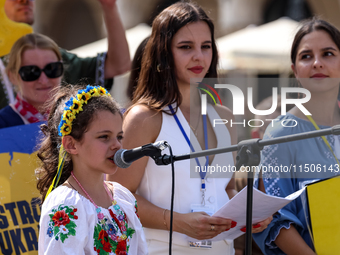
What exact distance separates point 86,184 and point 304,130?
1.21 m

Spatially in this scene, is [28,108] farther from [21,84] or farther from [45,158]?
[45,158]

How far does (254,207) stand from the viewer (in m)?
1.88

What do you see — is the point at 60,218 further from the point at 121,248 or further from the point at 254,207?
the point at 254,207

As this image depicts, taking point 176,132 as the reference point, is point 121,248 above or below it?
below

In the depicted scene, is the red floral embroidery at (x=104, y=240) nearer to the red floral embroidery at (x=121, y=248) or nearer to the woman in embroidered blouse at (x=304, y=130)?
the red floral embroidery at (x=121, y=248)

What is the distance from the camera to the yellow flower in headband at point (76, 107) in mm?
1895

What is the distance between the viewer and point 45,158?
2.10 meters

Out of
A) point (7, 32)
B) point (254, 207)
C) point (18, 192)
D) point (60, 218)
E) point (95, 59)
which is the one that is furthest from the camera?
point (95, 59)

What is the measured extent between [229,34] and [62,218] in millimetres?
7011

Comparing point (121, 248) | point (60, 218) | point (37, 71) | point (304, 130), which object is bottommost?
point (121, 248)

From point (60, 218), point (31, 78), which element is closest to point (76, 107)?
point (60, 218)

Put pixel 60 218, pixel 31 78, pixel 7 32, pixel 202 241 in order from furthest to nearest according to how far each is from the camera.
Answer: pixel 7 32 < pixel 31 78 < pixel 202 241 < pixel 60 218

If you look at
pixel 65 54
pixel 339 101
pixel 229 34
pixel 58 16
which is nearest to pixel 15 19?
pixel 65 54

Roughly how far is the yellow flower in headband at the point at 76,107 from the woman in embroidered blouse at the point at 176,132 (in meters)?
0.34
